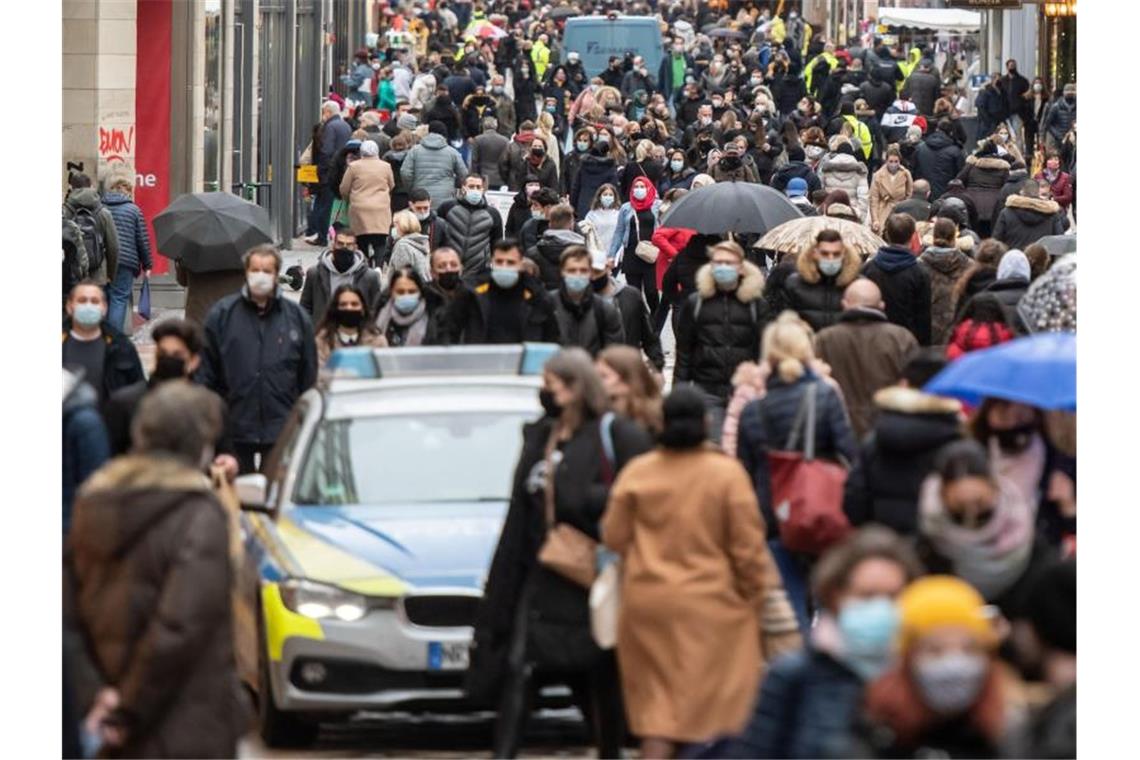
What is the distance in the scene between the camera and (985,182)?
1077 inches

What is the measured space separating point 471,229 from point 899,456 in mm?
11922

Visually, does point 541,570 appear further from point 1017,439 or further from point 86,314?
point 86,314

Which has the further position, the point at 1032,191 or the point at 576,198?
the point at 576,198

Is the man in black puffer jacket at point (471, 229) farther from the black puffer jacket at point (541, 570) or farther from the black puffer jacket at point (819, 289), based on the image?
the black puffer jacket at point (541, 570)

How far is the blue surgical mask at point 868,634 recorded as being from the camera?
266 inches

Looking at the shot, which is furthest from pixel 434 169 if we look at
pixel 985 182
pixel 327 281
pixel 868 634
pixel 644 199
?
pixel 868 634

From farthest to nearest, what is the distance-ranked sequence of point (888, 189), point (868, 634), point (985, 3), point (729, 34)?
1. point (729, 34)
2. point (985, 3)
3. point (888, 189)
4. point (868, 634)

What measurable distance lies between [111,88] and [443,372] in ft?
44.2

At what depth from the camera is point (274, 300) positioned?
48.3 feet

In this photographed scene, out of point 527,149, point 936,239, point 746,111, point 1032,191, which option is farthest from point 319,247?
point 936,239

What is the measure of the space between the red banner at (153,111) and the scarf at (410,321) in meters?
11.8

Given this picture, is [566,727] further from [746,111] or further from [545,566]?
[746,111]

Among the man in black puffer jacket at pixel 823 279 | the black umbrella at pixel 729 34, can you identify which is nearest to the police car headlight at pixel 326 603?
the man in black puffer jacket at pixel 823 279

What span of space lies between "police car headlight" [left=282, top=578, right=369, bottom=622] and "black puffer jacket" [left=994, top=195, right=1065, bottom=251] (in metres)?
12.2
